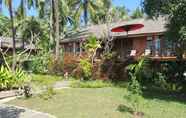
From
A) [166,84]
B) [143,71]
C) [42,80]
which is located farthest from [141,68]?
[42,80]

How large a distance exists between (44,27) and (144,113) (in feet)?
138

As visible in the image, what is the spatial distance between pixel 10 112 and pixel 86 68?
39.8ft

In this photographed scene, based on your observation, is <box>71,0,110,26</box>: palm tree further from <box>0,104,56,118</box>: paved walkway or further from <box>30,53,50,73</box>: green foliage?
<box>0,104,56,118</box>: paved walkway

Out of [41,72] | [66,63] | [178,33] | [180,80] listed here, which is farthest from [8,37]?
[178,33]

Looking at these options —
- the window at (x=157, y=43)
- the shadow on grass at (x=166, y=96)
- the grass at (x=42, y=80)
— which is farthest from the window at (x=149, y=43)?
the shadow on grass at (x=166, y=96)

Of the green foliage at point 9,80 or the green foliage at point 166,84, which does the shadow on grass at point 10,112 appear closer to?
the green foliage at point 9,80

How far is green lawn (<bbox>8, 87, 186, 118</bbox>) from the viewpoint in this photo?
12.1m

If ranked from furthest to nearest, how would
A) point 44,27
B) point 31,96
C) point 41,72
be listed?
point 44,27 < point 41,72 < point 31,96

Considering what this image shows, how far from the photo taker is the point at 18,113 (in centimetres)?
1270

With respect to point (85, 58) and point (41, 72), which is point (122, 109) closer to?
point (85, 58)

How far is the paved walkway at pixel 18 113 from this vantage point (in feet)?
39.7

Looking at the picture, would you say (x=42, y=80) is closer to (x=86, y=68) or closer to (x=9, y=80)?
(x=9, y=80)

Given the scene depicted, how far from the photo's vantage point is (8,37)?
53000 millimetres

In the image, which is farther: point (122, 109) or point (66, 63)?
point (66, 63)
